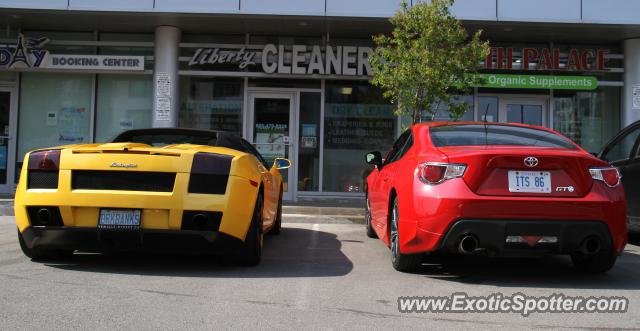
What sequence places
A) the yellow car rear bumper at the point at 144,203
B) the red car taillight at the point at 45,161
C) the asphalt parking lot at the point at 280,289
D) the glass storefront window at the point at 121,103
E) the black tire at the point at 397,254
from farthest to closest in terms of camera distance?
the glass storefront window at the point at 121,103 < the black tire at the point at 397,254 < the red car taillight at the point at 45,161 < the yellow car rear bumper at the point at 144,203 < the asphalt parking lot at the point at 280,289

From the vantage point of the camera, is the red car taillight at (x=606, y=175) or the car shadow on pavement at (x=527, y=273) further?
the car shadow on pavement at (x=527, y=273)

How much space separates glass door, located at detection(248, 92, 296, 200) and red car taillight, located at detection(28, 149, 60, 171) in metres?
8.14

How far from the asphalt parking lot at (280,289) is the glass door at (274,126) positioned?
256 inches

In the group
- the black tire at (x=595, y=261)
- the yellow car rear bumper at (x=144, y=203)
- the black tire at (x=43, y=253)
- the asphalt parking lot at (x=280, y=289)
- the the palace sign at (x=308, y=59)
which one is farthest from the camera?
the the palace sign at (x=308, y=59)

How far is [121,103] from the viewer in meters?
13.3

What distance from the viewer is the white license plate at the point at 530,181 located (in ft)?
14.9

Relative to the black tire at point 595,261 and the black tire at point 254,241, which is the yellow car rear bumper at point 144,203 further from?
the black tire at point 595,261

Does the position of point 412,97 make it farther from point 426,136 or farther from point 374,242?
point 426,136

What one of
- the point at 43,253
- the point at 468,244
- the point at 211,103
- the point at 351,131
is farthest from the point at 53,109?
the point at 468,244

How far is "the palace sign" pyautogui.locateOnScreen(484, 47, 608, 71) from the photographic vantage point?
12.6 meters

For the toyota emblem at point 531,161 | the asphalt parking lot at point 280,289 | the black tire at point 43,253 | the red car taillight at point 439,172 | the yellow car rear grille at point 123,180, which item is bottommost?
the asphalt parking lot at point 280,289

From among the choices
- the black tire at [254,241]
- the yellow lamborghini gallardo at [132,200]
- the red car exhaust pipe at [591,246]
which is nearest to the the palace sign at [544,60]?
the red car exhaust pipe at [591,246]

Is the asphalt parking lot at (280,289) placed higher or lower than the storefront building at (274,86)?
lower

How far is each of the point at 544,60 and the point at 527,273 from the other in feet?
28.2
